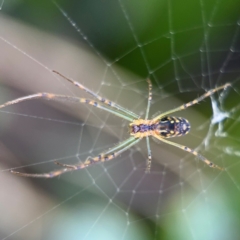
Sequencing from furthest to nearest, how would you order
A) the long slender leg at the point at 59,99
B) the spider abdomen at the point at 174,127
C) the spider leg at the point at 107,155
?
the spider abdomen at the point at 174,127
the spider leg at the point at 107,155
the long slender leg at the point at 59,99

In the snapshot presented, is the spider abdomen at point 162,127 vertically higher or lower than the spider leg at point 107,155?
higher

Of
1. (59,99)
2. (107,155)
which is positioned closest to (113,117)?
(107,155)

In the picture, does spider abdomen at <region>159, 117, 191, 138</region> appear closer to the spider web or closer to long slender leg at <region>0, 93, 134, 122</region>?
long slender leg at <region>0, 93, 134, 122</region>

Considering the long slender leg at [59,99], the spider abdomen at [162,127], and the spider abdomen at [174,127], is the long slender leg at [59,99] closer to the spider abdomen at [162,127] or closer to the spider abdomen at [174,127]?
the spider abdomen at [162,127]

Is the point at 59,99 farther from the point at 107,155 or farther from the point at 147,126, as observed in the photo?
the point at 147,126

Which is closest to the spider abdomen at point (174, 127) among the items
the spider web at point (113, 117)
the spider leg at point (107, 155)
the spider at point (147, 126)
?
the spider at point (147, 126)

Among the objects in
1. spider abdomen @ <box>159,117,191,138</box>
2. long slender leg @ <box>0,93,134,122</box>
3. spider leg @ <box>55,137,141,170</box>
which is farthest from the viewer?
spider abdomen @ <box>159,117,191,138</box>

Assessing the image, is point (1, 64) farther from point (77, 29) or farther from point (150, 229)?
point (150, 229)

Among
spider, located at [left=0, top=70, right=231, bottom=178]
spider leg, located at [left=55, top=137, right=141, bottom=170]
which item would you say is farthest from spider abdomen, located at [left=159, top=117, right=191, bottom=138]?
spider leg, located at [left=55, top=137, right=141, bottom=170]
